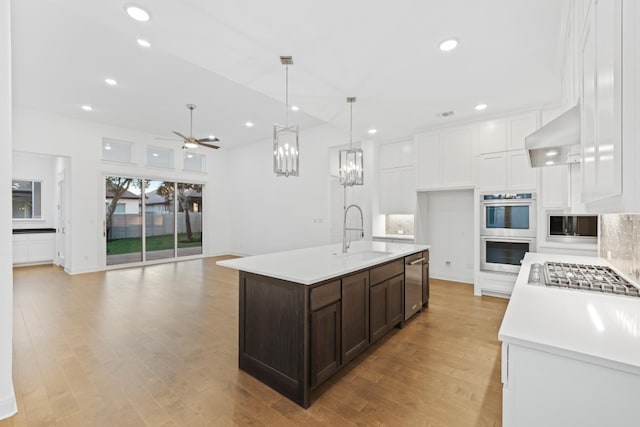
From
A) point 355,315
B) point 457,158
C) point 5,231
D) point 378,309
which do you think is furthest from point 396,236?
point 5,231

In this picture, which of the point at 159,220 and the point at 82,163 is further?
the point at 159,220

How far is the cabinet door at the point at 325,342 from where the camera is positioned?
2.03 m

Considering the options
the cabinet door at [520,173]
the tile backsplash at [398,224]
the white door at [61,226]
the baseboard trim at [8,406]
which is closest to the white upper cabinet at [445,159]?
the cabinet door at [520,173]

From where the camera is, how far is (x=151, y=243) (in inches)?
297

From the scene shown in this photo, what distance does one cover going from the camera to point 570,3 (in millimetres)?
1949

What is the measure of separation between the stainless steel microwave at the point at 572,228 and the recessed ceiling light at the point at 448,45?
2684 millimetres

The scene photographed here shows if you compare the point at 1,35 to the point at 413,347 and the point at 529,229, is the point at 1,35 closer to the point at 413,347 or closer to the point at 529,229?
the point at 413,347

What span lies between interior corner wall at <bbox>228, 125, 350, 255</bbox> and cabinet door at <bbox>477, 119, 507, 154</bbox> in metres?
2.40

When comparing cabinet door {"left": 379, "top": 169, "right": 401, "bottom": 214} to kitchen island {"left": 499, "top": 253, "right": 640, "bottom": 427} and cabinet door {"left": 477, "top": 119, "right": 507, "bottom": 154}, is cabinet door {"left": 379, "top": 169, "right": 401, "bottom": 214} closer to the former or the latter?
cabinet door {"left": 477, "top": 119, "right": 507, "bottom": 154}

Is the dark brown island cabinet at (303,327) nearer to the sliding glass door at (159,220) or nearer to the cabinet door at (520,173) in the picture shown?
the cabinet door at (520,173)

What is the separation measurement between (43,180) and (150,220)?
3010 millimetres

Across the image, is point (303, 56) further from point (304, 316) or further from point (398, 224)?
point (398, 224)

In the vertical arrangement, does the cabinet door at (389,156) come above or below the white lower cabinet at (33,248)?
above

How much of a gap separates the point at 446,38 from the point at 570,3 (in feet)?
2.85
